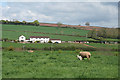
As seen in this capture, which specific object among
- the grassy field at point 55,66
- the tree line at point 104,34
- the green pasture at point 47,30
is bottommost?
the grassy field at point 55,66

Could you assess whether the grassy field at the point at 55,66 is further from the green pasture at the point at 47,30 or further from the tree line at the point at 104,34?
the green pasture at the point at 47,30

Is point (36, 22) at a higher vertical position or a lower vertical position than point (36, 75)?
higher

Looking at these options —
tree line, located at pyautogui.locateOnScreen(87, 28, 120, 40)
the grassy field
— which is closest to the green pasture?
tree line, located at pyautogui.locateOnScreen(87, 28, 120, 40)

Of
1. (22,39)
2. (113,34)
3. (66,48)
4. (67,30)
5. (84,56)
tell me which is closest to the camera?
(84,56)

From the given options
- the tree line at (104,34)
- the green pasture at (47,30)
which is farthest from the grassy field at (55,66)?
the green pasture at (47,30)

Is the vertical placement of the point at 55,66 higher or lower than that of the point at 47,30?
lower

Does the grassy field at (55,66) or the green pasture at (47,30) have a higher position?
the green pasture at (47,30)

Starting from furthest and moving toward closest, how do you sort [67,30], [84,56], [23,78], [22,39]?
[67,30] → [22,39] → [84,56] → [23,78]

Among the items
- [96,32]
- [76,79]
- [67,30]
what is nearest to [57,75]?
[76,79]

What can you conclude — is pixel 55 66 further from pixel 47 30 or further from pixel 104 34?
pixel 47 30

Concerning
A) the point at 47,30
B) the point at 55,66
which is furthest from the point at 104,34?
the point at 55,66

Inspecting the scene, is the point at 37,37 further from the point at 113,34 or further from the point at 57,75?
the point at 57,75

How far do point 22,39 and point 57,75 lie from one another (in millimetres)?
81055

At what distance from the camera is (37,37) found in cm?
9150
